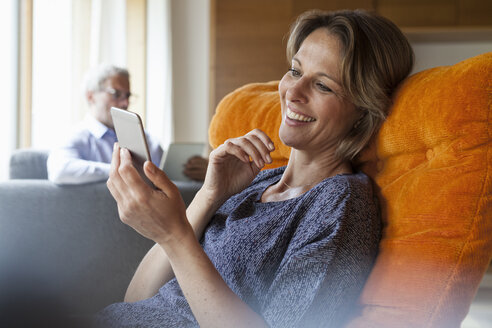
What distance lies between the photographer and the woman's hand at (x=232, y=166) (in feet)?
3.45

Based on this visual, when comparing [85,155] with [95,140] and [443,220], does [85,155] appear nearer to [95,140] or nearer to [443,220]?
[95,140]

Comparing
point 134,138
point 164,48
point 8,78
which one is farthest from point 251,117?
point 164,48

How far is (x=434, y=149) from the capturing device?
3.07 feet

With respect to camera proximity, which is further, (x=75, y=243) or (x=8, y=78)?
(x=8, y=78)

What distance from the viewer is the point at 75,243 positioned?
1692 millimetres

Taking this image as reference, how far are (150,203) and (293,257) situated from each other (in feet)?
0.83

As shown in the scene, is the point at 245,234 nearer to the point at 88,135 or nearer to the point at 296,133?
the point at 296,133

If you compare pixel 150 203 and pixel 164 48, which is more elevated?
pixel 164 48

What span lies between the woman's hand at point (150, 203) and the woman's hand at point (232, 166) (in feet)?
0.69

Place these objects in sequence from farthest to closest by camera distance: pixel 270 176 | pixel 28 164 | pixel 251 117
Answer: pixel 28 164, pixel 251 117, pixel 270 176

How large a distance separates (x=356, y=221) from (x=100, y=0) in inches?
126

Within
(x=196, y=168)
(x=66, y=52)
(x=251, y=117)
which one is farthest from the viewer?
(x=66, y=52)

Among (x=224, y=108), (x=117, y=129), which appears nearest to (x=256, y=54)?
(x=224, y=108)

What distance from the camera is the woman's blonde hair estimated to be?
3.42 feet
